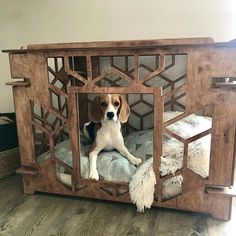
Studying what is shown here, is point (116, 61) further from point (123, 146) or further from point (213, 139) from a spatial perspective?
point (213, 139)

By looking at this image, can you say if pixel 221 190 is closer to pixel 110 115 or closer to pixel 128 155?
pixel 128 155

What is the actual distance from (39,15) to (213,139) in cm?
142

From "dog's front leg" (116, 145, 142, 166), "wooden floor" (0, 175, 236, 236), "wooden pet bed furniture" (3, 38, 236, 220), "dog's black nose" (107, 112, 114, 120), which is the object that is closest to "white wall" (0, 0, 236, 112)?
"wooden pet bed furniture" (3, 38, 236, 220)

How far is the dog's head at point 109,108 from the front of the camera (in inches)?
51.6

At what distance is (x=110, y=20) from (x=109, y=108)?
2.26 ft

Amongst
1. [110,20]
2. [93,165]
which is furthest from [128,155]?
[110,20]

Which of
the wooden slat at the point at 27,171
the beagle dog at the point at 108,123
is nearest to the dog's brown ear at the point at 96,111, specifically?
the beagle dog at the point at 108,123

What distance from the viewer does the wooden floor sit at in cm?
107

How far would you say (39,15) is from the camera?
5.77 feet

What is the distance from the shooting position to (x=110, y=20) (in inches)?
65.7

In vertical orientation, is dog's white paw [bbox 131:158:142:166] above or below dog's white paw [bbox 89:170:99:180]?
above

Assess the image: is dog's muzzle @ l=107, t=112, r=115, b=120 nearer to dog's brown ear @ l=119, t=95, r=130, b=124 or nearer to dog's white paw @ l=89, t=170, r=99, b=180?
dog's brown ear @ l=119, t=95, r=130, b=124

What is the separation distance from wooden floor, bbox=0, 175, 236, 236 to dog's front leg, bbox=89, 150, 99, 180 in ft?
0.49

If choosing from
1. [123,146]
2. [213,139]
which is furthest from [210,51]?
[123,146]
